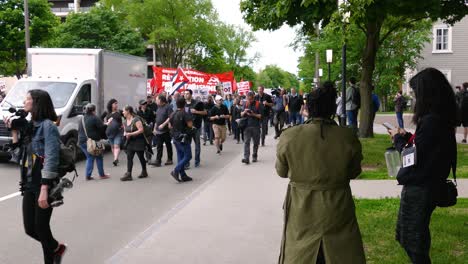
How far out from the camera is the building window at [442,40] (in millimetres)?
43156

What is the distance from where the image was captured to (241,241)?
6.58 metres

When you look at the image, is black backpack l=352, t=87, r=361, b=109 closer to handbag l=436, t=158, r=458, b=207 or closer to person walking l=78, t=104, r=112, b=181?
person walking l=78, t=104, r=112, b=181

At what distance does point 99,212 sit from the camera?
8.76 meters

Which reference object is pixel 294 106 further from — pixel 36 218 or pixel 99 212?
pixel 36 218

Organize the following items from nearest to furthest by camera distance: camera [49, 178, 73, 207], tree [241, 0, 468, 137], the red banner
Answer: camera [49, 178, 73, 207] → tree [241, 0, 468, 137] → the red banner

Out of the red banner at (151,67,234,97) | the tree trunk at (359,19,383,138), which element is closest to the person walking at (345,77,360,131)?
the tree trunk at (359,19,383,138)

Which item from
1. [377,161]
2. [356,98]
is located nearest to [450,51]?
[356,98]

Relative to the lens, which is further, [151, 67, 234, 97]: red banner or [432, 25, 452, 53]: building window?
[432, 25, 452, 53]: building window

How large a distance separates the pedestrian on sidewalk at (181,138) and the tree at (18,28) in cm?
2925

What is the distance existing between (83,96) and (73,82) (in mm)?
460

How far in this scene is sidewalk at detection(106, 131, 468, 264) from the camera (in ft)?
19.8

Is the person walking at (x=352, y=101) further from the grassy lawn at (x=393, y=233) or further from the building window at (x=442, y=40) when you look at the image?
the building window at (x=442, y=40)

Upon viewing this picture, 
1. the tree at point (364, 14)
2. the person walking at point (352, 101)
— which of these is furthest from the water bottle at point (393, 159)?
the person walking at point (352, 101)

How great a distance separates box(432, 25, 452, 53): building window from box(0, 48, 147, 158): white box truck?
31182mm
